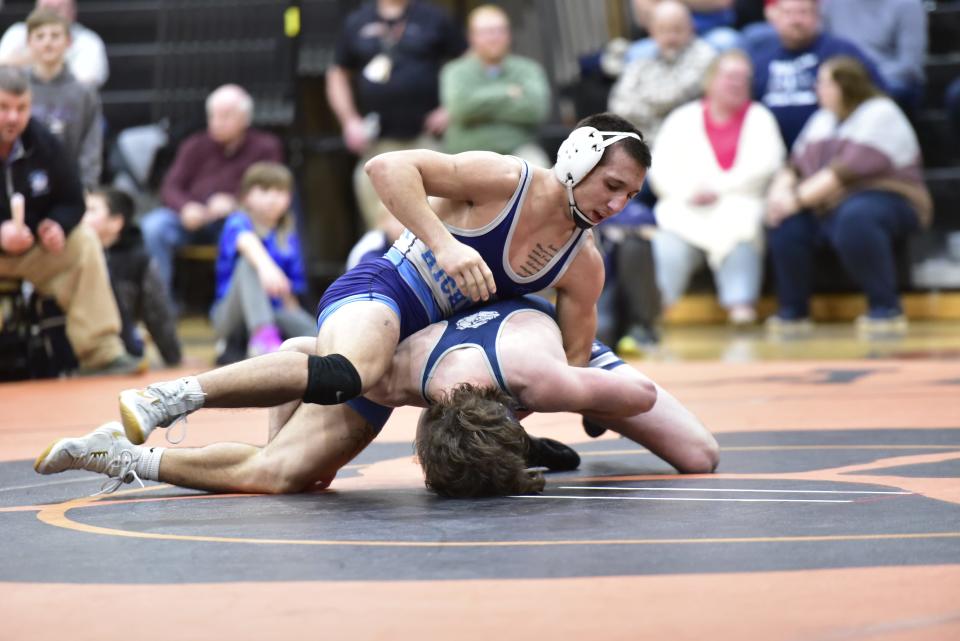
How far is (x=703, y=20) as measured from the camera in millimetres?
9164

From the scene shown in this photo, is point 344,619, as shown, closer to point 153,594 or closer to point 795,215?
point 153,594

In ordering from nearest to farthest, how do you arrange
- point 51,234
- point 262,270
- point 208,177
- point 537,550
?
point 537,550
point 51,234
point 262,270
point 208,177

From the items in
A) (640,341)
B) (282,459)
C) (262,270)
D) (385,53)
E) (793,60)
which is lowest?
(640,341)

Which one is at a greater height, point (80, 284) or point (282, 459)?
point (80, 284)

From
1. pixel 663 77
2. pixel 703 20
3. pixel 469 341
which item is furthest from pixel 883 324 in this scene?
pixel 469 341

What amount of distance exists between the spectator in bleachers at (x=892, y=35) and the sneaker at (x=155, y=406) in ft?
19.8

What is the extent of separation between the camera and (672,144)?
27.5 ft

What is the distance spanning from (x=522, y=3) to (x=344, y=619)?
8.25 m

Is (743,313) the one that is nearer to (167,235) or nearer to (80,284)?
(167,235)

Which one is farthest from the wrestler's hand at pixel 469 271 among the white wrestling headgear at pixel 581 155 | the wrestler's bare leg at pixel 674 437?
the wrestler's bare leg at pixel 674 437

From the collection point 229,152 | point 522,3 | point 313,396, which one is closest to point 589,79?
point 522,3

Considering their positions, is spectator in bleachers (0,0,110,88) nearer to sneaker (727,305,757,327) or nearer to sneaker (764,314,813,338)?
sneaker (727,305,757,327)

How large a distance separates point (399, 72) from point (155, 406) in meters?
5.96

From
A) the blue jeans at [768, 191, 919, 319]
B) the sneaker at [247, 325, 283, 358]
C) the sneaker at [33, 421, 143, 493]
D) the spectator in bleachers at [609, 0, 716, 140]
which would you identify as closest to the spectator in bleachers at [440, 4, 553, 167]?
the spectator in bleachers at [609, 0, 716, 140]
